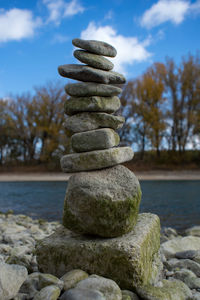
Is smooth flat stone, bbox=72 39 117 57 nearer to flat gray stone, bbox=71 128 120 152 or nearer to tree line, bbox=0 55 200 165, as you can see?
flat gray stone, bbox=71 128 120 152

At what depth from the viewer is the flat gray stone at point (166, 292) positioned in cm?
437

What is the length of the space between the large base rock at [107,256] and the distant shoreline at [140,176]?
33106 mm

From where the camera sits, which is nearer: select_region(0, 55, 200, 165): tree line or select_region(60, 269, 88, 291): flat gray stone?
select_region(60, 269, 88, 291): flat gray stone

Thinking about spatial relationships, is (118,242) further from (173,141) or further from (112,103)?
(173,141)

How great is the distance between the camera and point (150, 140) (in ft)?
147

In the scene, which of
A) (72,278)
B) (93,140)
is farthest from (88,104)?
(72,278)

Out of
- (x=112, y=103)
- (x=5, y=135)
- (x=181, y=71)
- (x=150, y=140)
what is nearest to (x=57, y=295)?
(x=112, y=103)

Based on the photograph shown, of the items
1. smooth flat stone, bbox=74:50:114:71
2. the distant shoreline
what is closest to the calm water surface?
smooth flat stone, bbox=74:50:114:71

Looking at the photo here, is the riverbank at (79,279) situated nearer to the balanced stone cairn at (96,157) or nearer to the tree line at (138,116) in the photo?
the balanced stone cairn at (96,157)

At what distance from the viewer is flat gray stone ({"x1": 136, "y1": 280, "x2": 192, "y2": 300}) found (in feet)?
14.3

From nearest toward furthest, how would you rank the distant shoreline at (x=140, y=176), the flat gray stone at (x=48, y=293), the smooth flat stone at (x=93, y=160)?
the flat gray stone at (x=48, y=293)
the smooth flat stone at (x=93, y=160)
the distant shoreline at (x=140, y=176)

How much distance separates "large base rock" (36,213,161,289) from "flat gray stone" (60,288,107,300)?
2.54ft

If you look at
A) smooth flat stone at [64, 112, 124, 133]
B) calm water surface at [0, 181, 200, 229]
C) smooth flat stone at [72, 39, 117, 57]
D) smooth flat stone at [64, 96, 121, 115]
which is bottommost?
calm water surface at [0, 181, 200, 229]

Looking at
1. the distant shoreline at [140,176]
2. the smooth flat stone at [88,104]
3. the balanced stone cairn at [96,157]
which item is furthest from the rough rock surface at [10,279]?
the distant shoreline at [140,176]
